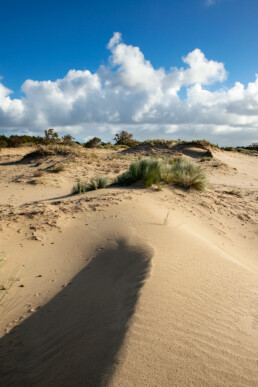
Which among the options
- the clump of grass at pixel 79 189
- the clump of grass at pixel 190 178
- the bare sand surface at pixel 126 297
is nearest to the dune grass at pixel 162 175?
the clump of grass at pixel 190 178

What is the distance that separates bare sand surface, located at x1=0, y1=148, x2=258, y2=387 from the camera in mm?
1871

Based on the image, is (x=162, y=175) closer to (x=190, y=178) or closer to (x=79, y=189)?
(x=190, y=178)

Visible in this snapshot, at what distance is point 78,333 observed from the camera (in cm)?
234

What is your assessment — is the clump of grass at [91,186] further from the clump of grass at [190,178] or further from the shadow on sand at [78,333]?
the shadow on sand at [78,333]

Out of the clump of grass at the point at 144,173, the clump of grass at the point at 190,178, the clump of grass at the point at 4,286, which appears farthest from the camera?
the clump of grass at the point at 190,178

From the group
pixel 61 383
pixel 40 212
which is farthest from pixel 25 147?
pixel 61 383

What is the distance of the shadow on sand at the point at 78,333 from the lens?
6.23 ft

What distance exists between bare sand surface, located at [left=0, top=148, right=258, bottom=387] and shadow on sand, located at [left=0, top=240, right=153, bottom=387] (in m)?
0.01

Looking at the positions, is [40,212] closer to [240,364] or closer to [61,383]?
[61,383]

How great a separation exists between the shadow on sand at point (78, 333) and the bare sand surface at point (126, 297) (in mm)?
10

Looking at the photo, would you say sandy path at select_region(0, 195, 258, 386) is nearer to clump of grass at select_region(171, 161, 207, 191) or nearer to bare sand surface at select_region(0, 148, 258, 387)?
bare sand surface at select_region(0, 148, 258, 387)

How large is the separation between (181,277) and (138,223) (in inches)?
76.8

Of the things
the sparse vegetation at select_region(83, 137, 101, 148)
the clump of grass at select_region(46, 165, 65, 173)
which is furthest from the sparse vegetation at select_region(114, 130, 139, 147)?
the clump of grass at select_region(46, 165, 65, 173)

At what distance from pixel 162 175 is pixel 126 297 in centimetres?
527
